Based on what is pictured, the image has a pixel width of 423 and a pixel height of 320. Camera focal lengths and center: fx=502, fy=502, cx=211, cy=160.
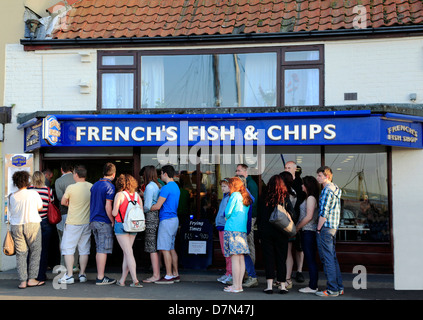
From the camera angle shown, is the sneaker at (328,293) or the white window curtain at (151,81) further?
the white window curtain at (151,81)

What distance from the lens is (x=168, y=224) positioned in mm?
8352

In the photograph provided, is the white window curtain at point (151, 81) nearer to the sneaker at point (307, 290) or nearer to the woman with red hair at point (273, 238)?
the woman with red hair at point (273, 238)

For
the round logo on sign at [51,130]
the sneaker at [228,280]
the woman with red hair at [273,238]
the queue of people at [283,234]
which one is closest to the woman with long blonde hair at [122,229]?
the sneaker at [228,280]

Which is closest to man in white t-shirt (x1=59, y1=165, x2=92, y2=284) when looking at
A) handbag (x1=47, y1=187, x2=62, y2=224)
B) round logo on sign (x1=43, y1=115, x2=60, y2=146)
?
handbag (x1=47, y1=187, x2=62, y2=224)

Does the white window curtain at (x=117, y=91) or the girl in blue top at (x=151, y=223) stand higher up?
the white window curtain at (x=117, y=91)

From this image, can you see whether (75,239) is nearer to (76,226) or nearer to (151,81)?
(76,226)

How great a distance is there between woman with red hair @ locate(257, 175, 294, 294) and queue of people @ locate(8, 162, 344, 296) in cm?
1

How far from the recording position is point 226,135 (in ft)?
29.5

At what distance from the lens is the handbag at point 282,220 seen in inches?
290

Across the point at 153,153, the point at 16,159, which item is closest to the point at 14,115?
the point at 16,159

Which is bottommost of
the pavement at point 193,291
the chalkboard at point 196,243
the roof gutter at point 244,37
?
the pavement at point 193,291

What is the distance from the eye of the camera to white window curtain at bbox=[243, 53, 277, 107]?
9547mm

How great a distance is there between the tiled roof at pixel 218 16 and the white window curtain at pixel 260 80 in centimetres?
52
